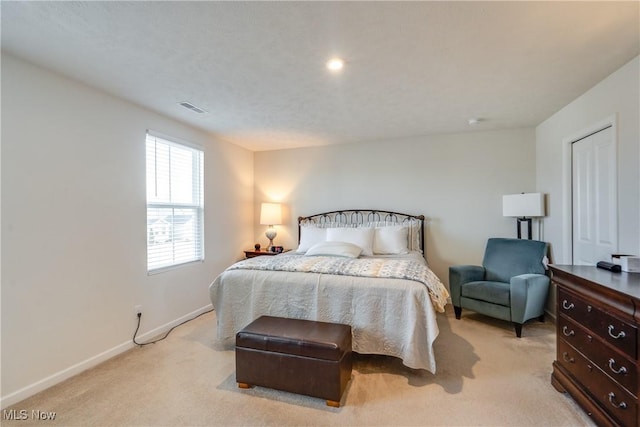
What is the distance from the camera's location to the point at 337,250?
348 cm

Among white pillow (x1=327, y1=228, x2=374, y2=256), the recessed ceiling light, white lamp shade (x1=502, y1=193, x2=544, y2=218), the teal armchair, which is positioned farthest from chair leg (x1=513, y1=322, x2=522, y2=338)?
the recessed ceiling light

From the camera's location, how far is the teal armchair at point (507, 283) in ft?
9.84

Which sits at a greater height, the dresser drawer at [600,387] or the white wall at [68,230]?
the white wall at [68,230]

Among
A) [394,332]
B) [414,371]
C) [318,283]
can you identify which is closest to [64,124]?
[318,283]

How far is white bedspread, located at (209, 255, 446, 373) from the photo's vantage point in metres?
2.23

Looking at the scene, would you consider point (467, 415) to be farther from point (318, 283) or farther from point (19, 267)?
point (19, 267)

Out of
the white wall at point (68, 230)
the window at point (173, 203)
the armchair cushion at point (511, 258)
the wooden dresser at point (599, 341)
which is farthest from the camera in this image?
the armchair cushion at point (511, 258)

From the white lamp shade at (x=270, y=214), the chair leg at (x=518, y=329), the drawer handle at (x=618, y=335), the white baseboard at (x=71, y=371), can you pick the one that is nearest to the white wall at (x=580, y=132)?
the chair leg at (x=518, y=329)

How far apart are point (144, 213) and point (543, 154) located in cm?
457

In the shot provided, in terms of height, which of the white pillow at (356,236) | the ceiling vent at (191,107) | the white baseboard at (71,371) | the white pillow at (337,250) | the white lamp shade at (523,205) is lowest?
the white baseboard at (71,371)

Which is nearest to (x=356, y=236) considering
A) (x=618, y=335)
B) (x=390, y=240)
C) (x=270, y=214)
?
(x=390, y=240)

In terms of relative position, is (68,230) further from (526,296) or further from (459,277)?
(526,296)

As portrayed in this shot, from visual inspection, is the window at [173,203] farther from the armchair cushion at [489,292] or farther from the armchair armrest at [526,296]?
the armchair armrest at [526,296]

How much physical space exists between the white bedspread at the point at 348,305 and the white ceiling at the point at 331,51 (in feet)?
5.36
